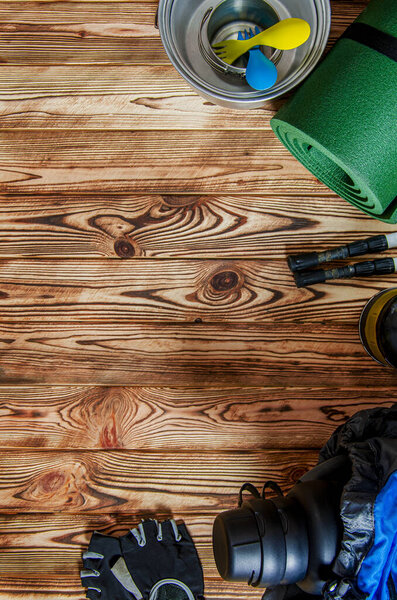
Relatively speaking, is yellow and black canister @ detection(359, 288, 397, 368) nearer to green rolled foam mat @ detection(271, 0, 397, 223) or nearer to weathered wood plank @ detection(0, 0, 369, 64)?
green rolled foam mat @ detection(271, 0, 397, 223)

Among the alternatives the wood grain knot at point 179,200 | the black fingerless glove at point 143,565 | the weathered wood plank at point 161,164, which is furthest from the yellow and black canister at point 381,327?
the black fingerless glove at point 143,565

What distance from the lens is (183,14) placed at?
91 centimetres

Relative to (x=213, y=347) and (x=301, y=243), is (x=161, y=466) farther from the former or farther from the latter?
(x=301, y=243)

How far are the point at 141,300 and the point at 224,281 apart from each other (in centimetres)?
19

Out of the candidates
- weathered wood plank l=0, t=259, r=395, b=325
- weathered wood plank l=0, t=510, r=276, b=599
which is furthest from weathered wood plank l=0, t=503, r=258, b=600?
weathered wood plank l=0, t=259, r=395, b=325

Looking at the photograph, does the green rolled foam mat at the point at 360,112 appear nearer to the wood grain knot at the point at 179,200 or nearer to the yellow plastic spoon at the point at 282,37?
the yellow plastic spoon at the point at 282,37

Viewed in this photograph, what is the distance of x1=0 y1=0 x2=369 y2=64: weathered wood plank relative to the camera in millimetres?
1003

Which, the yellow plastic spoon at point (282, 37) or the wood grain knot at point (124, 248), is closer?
the yellow plastic spoon at point (282, 37)

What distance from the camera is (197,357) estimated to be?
0.98 m

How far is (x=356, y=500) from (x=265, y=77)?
2.43 ft

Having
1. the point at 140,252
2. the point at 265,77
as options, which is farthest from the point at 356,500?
the point at 265,77

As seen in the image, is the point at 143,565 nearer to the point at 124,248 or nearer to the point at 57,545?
the point at 57,545

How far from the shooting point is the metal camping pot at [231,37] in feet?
2.80

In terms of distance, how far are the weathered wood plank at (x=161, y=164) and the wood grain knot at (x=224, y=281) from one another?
7.3 inches
